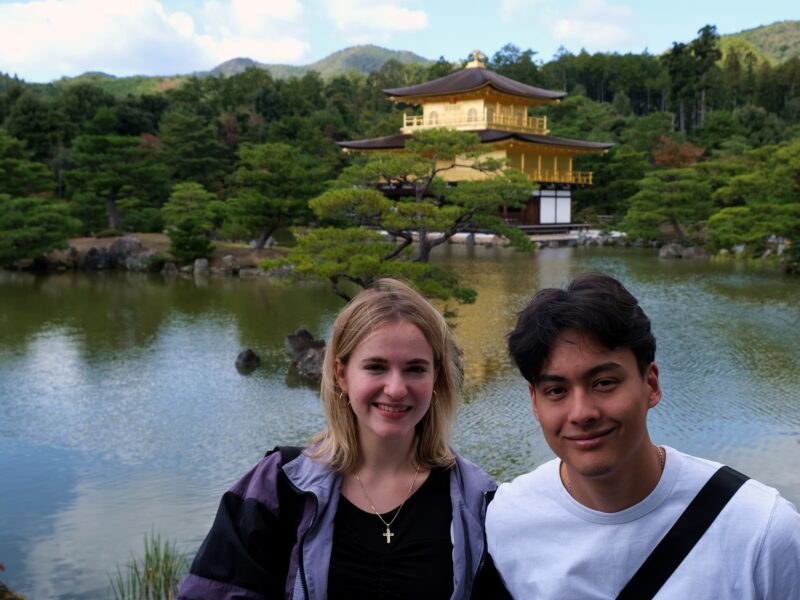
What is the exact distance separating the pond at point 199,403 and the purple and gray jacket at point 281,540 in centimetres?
266

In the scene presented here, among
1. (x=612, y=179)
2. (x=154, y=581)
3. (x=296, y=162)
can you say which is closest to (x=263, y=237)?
(x=296, y=162)

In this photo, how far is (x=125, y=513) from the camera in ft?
14.5

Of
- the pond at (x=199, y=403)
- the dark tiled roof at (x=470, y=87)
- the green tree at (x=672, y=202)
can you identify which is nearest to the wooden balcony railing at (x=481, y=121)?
the dark tiled roof at (x=470, y=87)

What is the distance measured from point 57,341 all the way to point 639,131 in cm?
2220

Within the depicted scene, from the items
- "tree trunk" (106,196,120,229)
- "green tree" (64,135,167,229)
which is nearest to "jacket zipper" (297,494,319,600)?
"green tree" (64,135,167,229)

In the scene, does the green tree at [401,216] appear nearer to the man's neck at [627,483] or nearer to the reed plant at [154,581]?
the reed plant at [154,581]

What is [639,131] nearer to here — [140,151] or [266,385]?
[140,151]

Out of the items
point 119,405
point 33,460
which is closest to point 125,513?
point 33,460

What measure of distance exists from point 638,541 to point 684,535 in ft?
0.21

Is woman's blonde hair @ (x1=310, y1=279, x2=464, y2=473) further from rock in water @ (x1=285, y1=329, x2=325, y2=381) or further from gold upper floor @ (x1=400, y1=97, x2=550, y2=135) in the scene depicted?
gold upper floor @ (x1=400, y1=97, x2=550, y2=135)

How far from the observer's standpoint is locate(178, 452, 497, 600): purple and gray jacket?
1320 mm

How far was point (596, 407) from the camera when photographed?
3.65 feet

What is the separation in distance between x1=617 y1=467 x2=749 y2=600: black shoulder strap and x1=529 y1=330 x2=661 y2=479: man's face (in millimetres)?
100

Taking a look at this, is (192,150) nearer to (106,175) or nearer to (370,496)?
(106,175)
